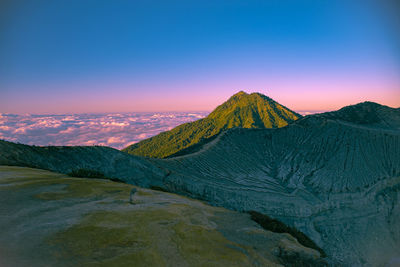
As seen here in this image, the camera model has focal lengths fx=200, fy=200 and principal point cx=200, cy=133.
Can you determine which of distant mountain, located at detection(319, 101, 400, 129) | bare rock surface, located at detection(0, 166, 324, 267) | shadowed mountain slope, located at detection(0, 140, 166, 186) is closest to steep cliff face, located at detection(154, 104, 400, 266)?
distant mountain, located at detection(319, 101, 400, 129)

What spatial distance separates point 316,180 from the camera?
7088 centimetres

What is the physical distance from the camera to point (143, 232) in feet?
38.4

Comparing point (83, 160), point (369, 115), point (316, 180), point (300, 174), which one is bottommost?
point (316, 180)

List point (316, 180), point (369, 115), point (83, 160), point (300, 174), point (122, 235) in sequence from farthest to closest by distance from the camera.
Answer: point (369, 115), point (300, 174), point (316, 180), point (83, 160), point (122, 235)

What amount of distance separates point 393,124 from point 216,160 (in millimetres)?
94710

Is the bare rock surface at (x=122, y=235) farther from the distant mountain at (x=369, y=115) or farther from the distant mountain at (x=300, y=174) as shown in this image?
the distant mountain at (x=369, y=115)

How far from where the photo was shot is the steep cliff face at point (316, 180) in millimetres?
49781

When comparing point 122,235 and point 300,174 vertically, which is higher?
point 122,235

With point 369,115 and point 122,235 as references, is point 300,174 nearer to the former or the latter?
point 369,115

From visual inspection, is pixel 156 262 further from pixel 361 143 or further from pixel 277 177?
pixel 361 143

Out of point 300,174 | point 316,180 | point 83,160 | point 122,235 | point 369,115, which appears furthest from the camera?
point 369,115

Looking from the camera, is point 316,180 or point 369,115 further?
point 369,115

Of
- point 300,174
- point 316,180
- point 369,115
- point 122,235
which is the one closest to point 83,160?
point 122,235

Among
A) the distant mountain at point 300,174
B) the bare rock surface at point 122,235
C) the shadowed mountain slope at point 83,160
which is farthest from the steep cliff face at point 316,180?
the bare rock surface at point 122,235
